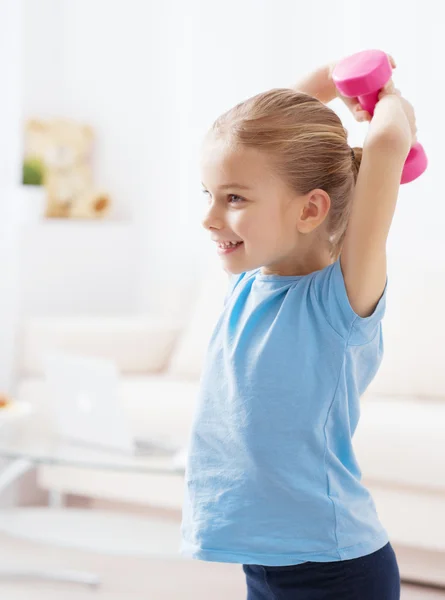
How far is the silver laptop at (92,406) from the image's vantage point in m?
2.35

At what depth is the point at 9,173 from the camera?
128 inches

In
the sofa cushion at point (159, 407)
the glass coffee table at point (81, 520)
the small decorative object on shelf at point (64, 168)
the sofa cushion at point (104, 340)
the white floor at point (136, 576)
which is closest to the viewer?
the glass coffee table at point (81, 520)

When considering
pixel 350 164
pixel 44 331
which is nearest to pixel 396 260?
pixel 44 331

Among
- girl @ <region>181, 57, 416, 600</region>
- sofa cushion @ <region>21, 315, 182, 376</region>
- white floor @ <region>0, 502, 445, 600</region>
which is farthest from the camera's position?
sofa cushion @ <region>21, 315, 182, 376</region>

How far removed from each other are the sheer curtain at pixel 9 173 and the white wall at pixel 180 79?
30cm

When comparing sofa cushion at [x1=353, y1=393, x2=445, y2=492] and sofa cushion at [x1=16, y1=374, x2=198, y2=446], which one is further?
sofa cushion at [x1=16, y1=374, x2=198, y2=446]

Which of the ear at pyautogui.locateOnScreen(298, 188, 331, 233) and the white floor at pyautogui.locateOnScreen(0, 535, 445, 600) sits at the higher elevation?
the ear at pyautogui.locateOnScreen(298, 188, 331, 233)

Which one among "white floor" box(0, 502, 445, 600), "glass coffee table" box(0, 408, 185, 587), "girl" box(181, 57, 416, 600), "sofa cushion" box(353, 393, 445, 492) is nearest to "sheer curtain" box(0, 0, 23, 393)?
"glass coffee table" box(0, 408, 185, 587)

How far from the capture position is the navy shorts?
1.13 meters

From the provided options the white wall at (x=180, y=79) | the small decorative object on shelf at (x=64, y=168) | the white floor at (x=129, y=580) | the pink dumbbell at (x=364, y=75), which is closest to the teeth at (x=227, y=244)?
the pink dumbbell at (x=364, y=75)

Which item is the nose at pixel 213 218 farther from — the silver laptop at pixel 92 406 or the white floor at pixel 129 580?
the white floor at pixel 129 580

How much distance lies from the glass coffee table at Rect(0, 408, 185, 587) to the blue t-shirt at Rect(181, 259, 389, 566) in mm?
1124

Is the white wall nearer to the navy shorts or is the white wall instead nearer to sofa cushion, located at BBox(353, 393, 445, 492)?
sofa cushion, located at BBox(353, 393, 445, 492)

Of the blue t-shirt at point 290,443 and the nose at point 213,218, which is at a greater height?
the nose at point 213,218
